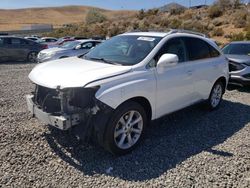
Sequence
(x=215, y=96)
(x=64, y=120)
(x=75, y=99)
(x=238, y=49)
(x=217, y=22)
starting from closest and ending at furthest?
1. (x=64, y=120)
2. (x=75, y=99)
3. (x=215, y=96)
4. (x=238, y=49)
5. (x=217, y=22)

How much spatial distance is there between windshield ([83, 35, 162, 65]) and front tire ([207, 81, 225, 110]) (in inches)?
84.7

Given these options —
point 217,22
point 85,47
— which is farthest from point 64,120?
point 217,22

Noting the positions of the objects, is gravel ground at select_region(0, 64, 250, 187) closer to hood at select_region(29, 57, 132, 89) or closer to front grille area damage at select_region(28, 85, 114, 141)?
front grille area damage at select_region(28, 85, 114, 141)

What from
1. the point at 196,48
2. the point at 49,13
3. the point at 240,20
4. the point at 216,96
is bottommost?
the point at 216,96

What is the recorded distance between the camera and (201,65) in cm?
555

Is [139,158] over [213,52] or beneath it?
beneath

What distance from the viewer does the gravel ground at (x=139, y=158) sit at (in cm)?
355

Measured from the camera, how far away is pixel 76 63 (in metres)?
4.60

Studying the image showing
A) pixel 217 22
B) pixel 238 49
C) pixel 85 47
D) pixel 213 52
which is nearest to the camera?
pixel 213 52

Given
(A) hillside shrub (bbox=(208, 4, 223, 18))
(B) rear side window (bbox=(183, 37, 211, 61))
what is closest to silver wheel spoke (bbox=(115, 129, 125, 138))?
(B) rear side window (bbox=(183, 37, 211, 61))

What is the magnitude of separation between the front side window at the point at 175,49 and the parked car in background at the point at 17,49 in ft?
43.3

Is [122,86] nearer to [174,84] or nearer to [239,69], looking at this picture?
[174,84]

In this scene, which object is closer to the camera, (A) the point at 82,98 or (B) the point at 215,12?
(A) the point at 82,98

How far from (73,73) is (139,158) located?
153cm
